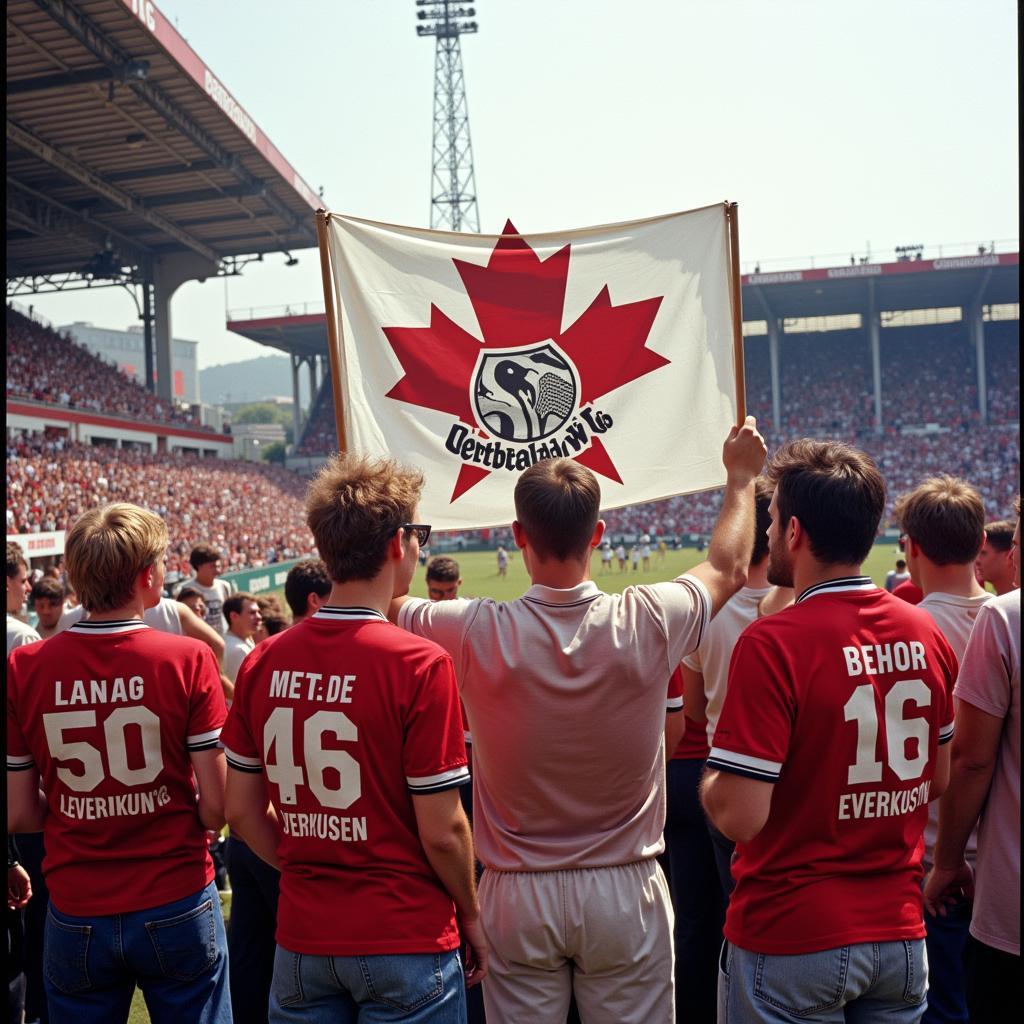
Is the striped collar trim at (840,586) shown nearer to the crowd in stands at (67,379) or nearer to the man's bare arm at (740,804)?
the man's bare arm at (740,804)

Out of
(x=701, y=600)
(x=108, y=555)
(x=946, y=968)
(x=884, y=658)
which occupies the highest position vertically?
(x=108, y=555)

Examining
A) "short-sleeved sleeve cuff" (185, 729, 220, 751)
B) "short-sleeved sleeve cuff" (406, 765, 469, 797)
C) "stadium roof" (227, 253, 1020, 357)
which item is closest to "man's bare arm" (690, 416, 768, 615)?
"short-sleeved sleeve cuff" (406, 765, 469, 797)

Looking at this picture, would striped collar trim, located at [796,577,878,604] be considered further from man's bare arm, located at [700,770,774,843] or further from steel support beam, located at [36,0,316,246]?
steel support beam, located at [36,0,316,246]

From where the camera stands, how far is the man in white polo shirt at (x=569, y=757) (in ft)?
8.27

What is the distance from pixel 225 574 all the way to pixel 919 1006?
2733 cm

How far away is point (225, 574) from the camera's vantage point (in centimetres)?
2805

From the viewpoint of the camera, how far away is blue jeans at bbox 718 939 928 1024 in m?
2.24

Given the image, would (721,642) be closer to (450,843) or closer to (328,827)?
(450,843)

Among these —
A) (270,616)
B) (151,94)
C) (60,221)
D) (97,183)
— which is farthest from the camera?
(60,221)

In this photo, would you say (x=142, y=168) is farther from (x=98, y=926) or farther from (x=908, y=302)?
(x=908, y=302)

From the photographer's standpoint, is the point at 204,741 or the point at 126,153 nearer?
the point at 204,741

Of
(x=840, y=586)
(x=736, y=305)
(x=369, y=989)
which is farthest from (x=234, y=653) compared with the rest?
(x=840, y=586)

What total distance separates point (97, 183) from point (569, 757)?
33.3 metres

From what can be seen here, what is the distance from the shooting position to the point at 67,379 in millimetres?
37375
